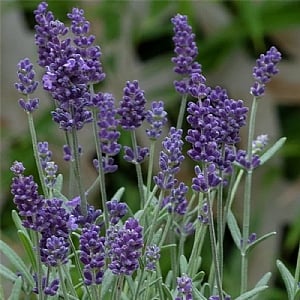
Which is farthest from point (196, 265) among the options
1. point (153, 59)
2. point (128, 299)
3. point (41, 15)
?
point (153, 59)

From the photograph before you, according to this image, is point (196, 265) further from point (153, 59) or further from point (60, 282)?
point (153, 59)

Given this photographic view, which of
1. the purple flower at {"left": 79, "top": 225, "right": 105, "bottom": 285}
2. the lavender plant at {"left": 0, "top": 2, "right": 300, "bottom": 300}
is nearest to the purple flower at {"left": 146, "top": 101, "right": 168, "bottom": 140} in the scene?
the lavender plant at {"left": 0, "top": 2, "right": 300, "bottom": 300}

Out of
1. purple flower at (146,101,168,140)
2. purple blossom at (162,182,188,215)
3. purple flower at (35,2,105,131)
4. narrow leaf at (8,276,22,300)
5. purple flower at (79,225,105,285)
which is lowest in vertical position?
narrow leaf at (8,276,22,300)

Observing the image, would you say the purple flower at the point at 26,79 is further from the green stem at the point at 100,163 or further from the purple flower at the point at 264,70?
the purple flower at the point at 264,70

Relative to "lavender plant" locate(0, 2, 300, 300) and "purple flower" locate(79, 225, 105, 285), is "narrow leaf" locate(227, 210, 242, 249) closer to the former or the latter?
"lavender plant" locate(0, 2, 300, 300)

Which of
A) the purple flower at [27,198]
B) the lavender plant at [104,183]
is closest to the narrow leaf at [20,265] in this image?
the lavender plant at [104,183]

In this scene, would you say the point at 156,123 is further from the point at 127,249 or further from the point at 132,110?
the point at 127,249

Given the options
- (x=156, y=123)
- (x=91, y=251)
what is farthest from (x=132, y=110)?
(x=91, y=251)
